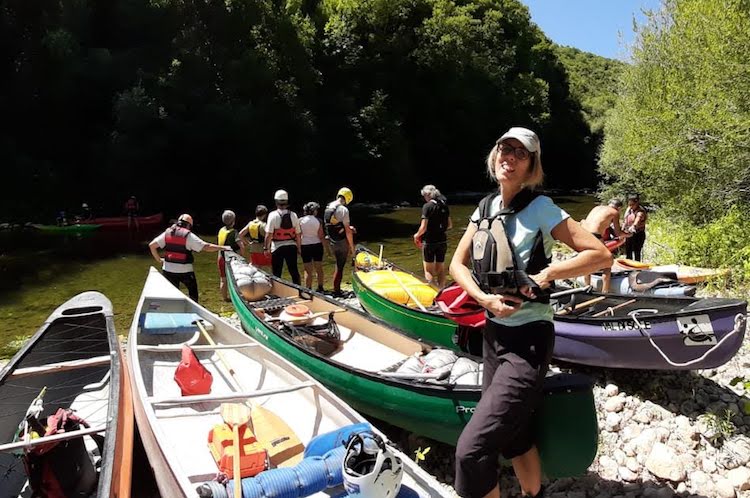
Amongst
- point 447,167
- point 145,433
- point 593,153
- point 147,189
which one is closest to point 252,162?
point 147,189

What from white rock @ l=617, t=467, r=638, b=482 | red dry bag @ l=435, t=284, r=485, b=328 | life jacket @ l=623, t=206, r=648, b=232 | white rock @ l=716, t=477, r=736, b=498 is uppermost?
red dry bag @ l=435, t=284, r=485, b=328

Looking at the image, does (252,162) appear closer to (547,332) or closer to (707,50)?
(707,50)

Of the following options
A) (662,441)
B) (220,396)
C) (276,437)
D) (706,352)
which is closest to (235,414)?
(220,396)

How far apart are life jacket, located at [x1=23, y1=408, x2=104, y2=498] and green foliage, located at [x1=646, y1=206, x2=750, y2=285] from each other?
26.8 feet

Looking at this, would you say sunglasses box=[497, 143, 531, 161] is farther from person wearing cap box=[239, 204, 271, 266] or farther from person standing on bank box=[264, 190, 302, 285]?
person wearing cap box=[239, 204, 271, 266]

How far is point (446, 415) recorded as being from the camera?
395cm

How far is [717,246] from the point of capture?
28.9ft

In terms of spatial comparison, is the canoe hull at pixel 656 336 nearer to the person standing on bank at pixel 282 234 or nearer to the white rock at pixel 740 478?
the white rock at pixel 740 478

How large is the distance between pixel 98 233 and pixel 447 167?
25342 millimetres

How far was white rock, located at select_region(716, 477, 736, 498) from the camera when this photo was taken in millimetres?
3506

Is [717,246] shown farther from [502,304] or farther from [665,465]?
[502,304]

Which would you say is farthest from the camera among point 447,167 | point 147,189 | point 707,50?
point 447,167

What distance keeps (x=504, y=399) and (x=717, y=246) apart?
836cm

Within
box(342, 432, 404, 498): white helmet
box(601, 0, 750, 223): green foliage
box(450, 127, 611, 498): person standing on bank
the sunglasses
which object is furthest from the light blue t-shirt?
box(601, 0, 750, 223): green foliage
